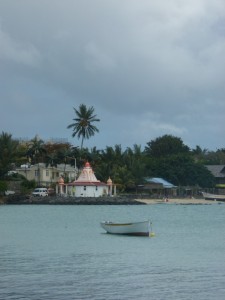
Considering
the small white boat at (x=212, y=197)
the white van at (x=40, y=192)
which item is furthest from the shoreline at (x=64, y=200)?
the small white boat at (x=212, y=197)

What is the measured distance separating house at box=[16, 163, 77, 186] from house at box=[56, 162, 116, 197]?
10.7m

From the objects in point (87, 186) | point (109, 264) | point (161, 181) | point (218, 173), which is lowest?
point (109, 264)

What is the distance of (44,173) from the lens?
487ft

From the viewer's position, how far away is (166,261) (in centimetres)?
4628

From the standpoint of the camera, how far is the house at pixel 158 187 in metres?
146

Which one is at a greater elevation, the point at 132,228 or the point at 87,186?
the point at 87,186

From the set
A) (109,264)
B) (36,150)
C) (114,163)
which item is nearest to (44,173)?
(36,150)

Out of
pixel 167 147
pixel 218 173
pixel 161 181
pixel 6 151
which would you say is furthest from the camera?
pixel 167 147

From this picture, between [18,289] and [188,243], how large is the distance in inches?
1005

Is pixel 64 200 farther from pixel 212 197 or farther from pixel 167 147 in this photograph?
pixel 167 147

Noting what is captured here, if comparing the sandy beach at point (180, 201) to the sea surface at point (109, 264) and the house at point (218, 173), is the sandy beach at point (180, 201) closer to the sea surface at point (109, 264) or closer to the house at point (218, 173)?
the house at point (218, 173)

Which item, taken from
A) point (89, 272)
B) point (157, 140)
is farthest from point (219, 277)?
point (157, 140)

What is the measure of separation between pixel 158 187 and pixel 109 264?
337 feet

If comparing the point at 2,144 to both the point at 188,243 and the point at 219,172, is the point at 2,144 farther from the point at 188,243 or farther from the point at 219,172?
the point at 188,243
